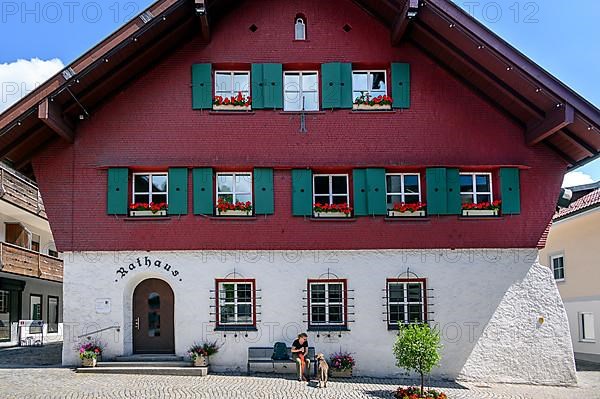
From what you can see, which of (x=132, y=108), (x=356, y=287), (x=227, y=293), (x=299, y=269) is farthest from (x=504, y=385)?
(x=132, y=108)

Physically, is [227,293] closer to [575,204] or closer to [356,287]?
[356,287]

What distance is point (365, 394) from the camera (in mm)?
16219

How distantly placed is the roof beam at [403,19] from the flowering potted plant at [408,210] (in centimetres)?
433

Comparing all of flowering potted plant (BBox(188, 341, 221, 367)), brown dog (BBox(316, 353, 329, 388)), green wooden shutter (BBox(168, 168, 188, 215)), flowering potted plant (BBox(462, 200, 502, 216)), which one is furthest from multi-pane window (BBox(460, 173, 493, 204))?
flowering potted plant (BBox(188, 341, 221, 367))

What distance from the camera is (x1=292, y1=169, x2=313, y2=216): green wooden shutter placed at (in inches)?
753

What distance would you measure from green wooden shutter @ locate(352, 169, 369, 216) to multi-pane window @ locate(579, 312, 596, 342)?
10.4 metres

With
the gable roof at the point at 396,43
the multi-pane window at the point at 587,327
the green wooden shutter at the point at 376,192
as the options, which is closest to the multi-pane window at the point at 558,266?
the multi-pane window at the point at 587,327

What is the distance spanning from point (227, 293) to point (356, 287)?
3.30 meters

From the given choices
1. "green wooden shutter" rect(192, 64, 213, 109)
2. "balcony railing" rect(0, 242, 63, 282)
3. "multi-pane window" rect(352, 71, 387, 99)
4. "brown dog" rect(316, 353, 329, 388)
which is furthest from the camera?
"balcony railing" rect(0, 242, 63, 282)

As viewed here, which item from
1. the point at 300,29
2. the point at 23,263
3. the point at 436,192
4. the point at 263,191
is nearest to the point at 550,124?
the point at 436,192

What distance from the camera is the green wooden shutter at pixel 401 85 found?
19.7 meters

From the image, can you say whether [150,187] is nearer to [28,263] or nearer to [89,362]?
[89,362]

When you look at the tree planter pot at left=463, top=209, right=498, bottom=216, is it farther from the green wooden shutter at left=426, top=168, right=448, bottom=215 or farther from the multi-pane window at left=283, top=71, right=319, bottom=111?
the multi-pane window at left=283, top=71, right=319, bottom=111

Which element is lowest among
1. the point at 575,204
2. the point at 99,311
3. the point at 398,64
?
the point at 99,311
